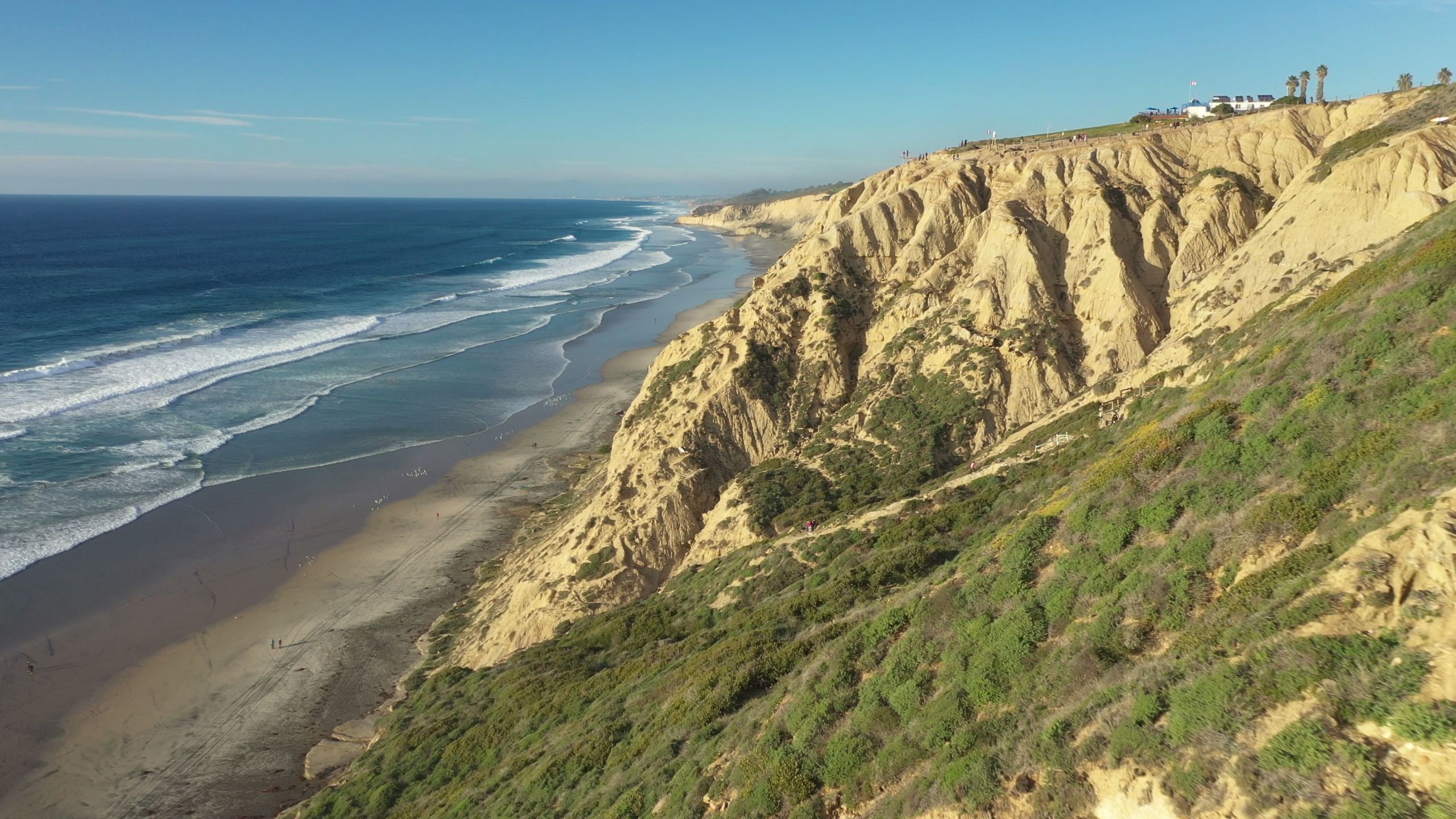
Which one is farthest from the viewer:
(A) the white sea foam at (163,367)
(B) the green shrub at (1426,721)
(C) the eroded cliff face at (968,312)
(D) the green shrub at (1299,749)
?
(A) the white sea foam at (163,367)

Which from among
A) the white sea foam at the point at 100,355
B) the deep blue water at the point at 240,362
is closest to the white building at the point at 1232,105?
the deep blue water at the point at 240,362

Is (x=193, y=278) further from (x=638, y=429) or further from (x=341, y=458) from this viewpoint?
(x=638, y=429)

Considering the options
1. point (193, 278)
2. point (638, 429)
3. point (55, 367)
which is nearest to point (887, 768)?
point (638, 429)

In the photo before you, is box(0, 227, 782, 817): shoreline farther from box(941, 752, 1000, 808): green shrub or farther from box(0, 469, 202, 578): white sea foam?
box(941, 752, 1000, 808): green shrub

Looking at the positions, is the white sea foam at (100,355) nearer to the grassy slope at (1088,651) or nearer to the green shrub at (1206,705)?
the grassy slope at (1088,651)

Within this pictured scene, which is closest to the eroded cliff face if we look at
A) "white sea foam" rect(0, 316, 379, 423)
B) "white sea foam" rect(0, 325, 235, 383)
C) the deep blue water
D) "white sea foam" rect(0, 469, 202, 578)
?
"white sea foam" rect(0, 469, 202, 578)

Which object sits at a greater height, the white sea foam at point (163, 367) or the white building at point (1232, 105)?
the white building at point (1232, 105)

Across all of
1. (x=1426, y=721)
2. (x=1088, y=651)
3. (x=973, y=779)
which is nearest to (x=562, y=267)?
(x=1088, y=651)
